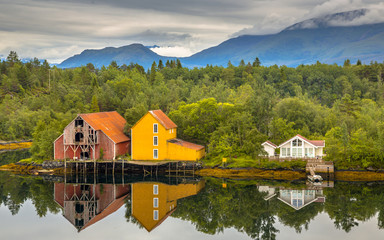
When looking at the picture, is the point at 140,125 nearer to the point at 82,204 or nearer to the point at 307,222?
the point at 82,204

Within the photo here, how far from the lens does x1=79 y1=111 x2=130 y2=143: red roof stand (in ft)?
197

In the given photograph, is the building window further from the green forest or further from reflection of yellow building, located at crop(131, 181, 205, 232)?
reflection of yellow building, located at crop(131, 181, 205, 232)

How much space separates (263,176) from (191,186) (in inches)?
390

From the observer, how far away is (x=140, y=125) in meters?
59.9

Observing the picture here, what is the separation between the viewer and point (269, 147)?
5703 cm

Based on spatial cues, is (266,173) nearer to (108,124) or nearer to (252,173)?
(252,173)

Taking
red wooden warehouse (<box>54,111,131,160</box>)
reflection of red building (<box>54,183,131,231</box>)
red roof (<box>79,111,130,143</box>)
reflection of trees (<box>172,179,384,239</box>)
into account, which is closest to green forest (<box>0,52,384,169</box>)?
red roof (<box>79,111,130,143</box>)

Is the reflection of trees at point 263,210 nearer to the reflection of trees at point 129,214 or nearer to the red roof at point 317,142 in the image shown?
the reflection of trees at point 129,214

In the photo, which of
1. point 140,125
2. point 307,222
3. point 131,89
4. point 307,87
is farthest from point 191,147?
point 307,87

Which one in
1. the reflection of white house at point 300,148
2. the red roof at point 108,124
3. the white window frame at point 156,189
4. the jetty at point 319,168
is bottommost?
the white window frame at point 156,189

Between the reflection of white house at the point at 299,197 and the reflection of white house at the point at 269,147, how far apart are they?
978 centimetres

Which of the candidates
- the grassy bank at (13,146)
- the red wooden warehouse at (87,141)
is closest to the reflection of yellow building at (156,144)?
the red wooden warehouse at (87,141)

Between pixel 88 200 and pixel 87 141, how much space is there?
15451 mm

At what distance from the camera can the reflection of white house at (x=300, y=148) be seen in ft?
184
